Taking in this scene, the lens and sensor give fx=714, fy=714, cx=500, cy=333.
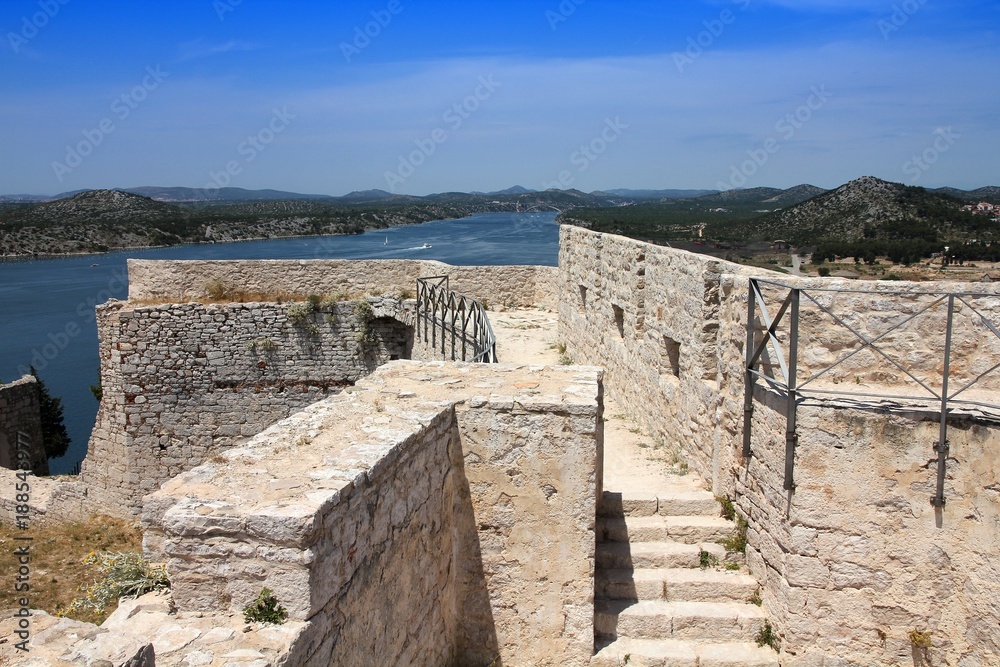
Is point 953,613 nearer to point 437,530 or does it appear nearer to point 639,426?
point 437,530

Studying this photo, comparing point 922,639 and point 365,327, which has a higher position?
point 365,327

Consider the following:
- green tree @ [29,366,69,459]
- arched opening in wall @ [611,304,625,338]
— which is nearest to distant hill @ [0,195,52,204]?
green tree @ [29,366,69,459]

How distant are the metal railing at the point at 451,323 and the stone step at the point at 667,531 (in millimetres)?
3777

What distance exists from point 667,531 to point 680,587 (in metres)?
0.51

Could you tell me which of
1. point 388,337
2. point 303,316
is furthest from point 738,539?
point 303,316

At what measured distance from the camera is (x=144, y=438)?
13.7 metres

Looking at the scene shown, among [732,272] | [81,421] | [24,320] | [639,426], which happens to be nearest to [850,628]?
[732,272]

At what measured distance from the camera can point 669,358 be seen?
24.9 feet

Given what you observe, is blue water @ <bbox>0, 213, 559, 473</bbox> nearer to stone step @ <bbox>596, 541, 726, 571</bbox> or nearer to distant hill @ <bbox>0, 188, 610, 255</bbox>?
distant hill @ <bbox>0, 188, 610, 255</bbox>

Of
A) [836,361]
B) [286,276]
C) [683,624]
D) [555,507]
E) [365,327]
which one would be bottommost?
[683,624]

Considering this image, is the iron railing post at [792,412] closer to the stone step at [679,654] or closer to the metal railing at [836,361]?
the metal railing at [836,361]

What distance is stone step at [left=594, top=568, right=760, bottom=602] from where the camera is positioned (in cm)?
533

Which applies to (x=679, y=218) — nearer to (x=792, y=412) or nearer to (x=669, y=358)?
(x=669, y=358)

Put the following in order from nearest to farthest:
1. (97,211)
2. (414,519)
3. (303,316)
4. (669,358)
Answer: (414,519)
(669,358)
(303,316)
(97,211)
